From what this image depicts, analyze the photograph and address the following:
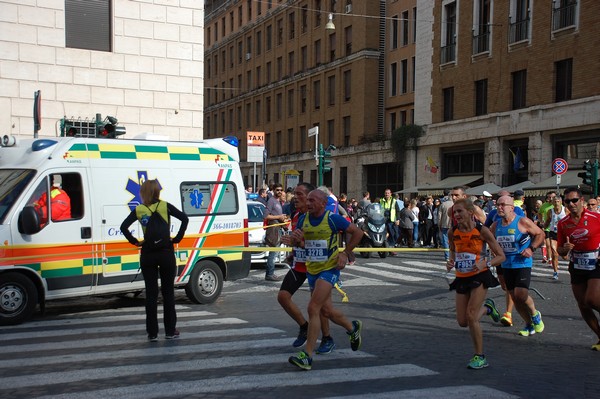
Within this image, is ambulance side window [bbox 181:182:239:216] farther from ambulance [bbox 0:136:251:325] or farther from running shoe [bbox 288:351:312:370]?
running shoe [bbox 288:351:312:370]

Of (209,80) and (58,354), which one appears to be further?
(209,80)

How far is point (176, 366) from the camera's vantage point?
6.98m

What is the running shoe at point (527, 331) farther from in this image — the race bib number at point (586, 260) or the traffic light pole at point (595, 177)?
the traffic light pole at point (595, 177)

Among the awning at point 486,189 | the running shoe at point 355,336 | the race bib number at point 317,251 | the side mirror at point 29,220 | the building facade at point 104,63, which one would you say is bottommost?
the running shoe at point 355,336

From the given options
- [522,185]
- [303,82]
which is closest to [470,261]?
[522,185]

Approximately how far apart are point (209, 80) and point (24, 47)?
55.1 m

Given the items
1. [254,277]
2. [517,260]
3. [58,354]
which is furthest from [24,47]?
[517,260]

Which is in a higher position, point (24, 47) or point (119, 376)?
point (24, 47)

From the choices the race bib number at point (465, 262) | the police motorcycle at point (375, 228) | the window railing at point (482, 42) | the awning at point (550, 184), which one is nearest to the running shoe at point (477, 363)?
the race bib number at point (465, 262)

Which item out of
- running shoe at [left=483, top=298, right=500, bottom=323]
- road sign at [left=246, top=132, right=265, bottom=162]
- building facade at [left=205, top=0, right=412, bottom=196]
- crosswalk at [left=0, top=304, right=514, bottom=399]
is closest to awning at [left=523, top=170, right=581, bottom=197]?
road sign at [left=246, top=132, right=265, bottom=162]

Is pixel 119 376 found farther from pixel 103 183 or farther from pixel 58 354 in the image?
pixel 103 183

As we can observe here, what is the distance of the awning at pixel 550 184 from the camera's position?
91.4 feet

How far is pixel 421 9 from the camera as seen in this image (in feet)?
128

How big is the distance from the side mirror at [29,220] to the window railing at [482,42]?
2790 centimetres
